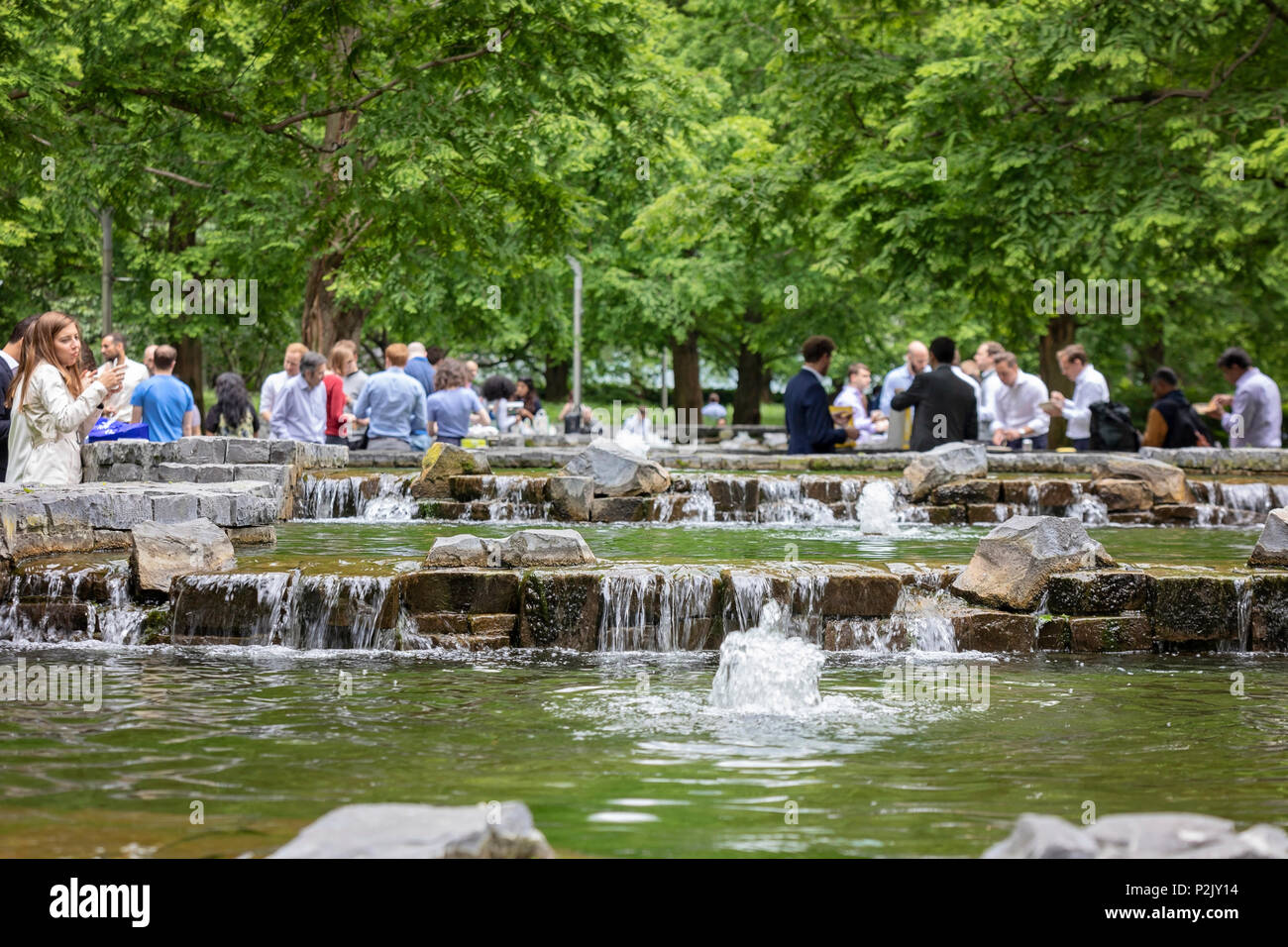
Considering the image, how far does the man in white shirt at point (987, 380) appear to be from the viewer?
20.0 metres

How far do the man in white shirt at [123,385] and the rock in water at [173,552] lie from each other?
489 centimetres

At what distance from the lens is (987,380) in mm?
22531

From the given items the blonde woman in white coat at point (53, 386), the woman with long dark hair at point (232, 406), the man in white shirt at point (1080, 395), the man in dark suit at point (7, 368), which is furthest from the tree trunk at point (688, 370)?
the blonde woman in white coat at point (53, 386)

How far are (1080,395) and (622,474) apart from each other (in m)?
7.19

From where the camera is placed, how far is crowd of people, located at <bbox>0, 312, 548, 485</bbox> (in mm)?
10516

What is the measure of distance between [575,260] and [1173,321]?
1180 cm

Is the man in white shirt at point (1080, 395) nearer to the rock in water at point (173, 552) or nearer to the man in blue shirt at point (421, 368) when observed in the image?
the man in blue shirt at point (421, 368)

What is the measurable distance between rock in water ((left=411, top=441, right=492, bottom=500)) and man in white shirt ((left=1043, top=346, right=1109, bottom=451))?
7353 mm

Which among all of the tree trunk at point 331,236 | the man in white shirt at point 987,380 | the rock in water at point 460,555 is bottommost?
the rock in water at point 460,555

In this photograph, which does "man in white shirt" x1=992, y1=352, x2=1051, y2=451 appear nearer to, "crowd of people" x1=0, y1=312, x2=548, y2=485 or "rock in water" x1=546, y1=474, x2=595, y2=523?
"crowd of people" x1=0, y1=312, x2=548, y2=485

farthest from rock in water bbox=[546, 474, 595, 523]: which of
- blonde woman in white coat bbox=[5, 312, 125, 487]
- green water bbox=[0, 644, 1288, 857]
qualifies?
green water bbox=[0, 644, 1288, 857]

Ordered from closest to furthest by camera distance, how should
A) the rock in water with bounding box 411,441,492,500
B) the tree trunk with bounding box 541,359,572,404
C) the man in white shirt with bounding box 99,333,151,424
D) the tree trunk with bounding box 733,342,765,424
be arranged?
the man in white shirt with bounding box 99,333,151,424 → the rock in water with bounding box 411,441,492,500 → the tree trunk with bounding box 733,342,765,424 → the tree trunk with bounding box 541,359,572,404
